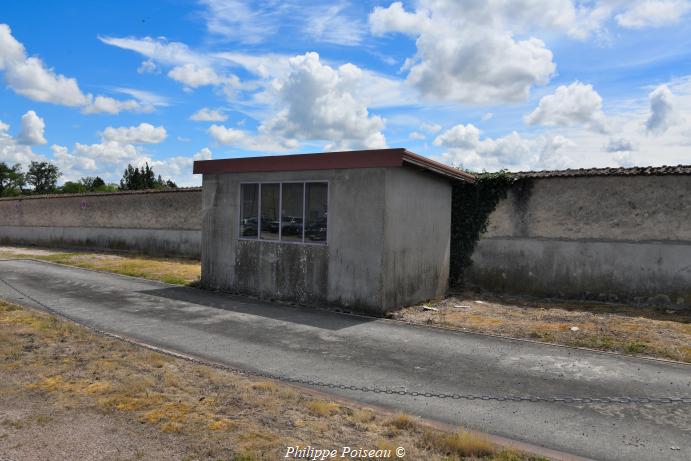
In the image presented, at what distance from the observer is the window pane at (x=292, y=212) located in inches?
450

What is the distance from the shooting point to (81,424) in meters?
4.48

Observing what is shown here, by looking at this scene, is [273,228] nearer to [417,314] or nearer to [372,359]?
[417,314]

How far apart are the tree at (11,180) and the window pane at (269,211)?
206 feet

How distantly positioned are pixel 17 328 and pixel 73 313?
A: 71.7 inches

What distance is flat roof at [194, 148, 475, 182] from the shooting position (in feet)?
32.9

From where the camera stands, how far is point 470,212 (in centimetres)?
1346

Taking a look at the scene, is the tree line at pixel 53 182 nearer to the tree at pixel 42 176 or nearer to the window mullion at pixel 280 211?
the tree at pixel 42 176

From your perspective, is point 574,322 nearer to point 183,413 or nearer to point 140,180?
point 183,413

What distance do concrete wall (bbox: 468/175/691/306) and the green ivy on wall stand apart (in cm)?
20

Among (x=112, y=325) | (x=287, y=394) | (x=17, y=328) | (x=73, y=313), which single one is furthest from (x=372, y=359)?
(x=73, y=313)

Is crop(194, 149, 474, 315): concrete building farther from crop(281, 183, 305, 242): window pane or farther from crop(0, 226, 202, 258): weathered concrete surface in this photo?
crop(0, 226, 202, 258): weathered concrete surface

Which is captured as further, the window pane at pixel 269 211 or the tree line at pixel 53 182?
the tree line at pixel 53 182

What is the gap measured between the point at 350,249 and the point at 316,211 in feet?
4.08

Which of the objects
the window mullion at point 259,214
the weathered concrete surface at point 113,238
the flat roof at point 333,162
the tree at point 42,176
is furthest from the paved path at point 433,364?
the tree at point 42,176
